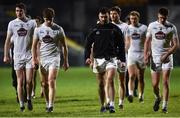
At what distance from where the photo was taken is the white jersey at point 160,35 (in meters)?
20.0

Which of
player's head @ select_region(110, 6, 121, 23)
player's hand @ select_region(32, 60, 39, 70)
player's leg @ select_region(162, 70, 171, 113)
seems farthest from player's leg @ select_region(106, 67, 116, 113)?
player's head @ select_region(110, 6, 121, 23)

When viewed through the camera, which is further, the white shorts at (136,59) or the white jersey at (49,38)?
the white shorts at (136,59)

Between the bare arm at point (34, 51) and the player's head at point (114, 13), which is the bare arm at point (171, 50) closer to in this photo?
the player's head at point (114, 13)

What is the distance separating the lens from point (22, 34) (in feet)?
67.8

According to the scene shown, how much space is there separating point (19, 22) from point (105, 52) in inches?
87.4

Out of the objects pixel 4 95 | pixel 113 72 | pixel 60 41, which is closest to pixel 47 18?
pixel 60 41

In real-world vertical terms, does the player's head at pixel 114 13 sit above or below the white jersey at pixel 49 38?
above

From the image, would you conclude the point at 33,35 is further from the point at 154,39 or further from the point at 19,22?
the point at 154,39

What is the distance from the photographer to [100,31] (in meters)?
19.8

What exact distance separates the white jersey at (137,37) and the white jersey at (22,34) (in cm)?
346

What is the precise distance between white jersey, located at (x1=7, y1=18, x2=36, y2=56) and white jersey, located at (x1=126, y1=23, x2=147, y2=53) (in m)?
3.46

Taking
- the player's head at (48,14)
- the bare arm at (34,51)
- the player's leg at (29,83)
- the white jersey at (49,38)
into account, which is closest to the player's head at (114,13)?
the white jersey at (49,38)

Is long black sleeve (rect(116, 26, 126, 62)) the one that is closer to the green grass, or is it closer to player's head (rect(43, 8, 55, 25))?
the green grass

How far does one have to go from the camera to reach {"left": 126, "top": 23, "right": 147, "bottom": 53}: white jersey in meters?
23.2
